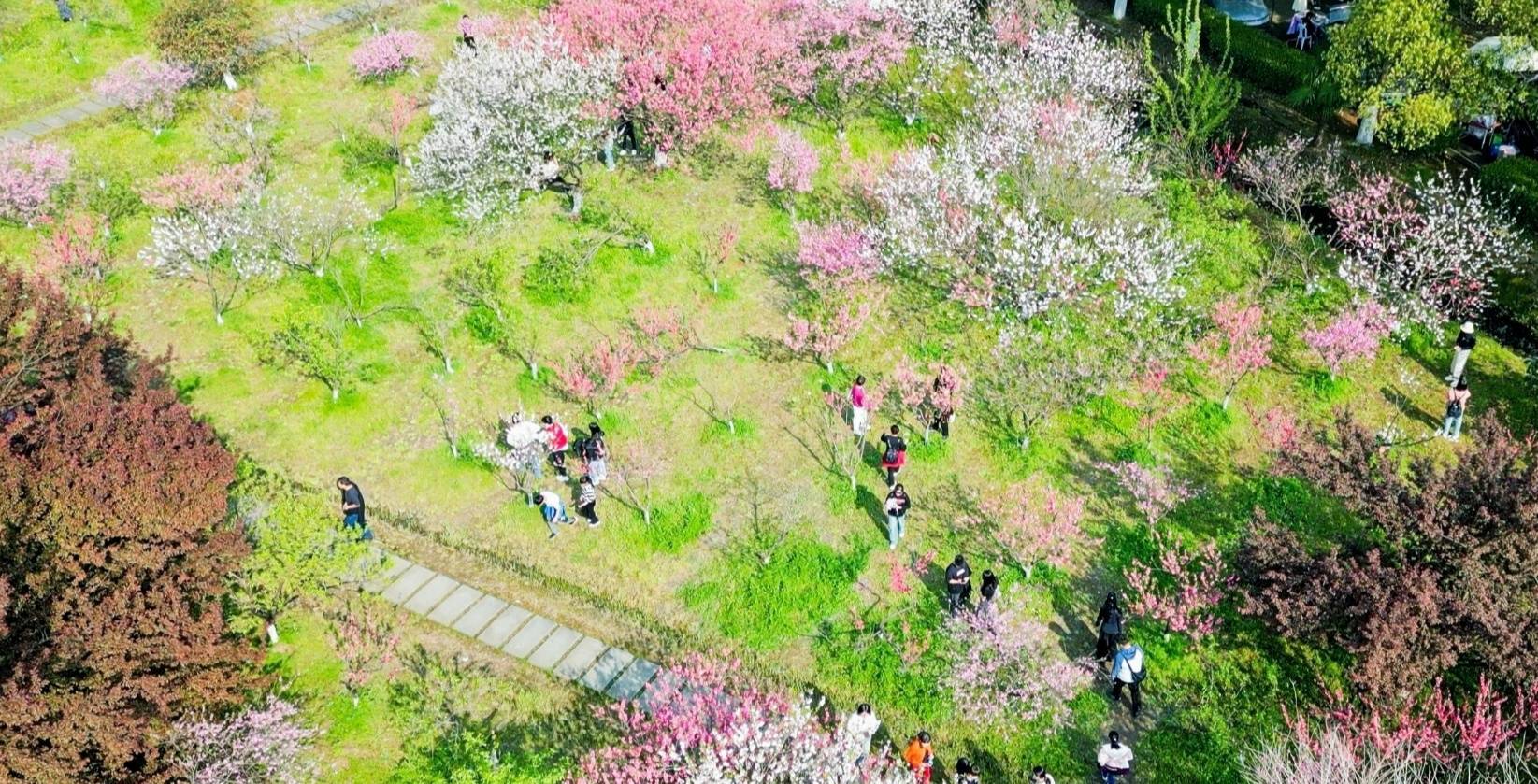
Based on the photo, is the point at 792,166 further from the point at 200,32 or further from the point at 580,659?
the point at 200,32

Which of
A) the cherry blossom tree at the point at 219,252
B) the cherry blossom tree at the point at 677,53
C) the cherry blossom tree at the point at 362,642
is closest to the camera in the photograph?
the cherry blossom tree at the point at 362,642

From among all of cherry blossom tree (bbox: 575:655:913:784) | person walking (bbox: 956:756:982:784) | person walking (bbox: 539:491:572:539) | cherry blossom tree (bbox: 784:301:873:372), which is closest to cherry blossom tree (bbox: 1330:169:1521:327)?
cherry blossom tree (bbox: 784:301:873:372)

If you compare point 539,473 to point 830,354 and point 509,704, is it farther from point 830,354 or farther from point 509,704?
point 830,354

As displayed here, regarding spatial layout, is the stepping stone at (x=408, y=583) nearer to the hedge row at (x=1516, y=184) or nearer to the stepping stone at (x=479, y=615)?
the stepping stone at (x=479, y=615)

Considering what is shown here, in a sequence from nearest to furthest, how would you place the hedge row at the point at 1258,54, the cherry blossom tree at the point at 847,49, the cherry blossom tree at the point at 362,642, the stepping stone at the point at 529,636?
the cherry blossom tree at the point at 362,642 → the stepping stone at the point at 529,636 → the cherry blossom tree at the point at 847,49 → the hedge row at the point at 1258,54

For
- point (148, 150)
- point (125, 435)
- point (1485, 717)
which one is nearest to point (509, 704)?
point (125, 435)

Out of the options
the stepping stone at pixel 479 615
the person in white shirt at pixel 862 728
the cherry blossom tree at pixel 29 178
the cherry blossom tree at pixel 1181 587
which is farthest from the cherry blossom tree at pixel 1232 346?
the cherry blossom tree at pixel 29 178

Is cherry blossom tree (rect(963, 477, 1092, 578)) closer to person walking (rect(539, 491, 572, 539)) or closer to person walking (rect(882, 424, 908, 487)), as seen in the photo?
person walking (rect(882, 424, 908, 487))

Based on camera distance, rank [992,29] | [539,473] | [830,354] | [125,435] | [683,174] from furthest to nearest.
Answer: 1. [992,29]
2. [683,174]
3. [830,354]
4. [539,473]
5. [125,435]
